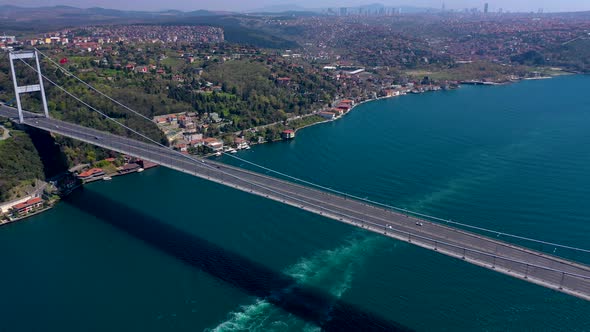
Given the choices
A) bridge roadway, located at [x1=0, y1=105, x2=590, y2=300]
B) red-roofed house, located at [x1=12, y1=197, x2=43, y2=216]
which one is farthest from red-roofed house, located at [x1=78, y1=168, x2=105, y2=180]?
bridge roadway, located at [x1=0, y1=105, x2=590, y2=300]

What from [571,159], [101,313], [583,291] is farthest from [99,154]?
[571,159]

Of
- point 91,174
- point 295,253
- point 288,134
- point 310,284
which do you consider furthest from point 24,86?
point 310,284

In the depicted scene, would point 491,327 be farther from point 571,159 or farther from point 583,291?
point 571,159

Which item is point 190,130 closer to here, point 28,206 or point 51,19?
point 28,206

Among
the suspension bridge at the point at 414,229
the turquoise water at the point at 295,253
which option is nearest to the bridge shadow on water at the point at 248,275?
the turquoise water at the point at 295,253

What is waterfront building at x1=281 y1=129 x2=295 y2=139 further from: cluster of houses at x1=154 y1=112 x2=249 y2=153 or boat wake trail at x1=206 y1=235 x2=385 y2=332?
boat wake trail at x1=206 y1=235 x2=385 y2=332

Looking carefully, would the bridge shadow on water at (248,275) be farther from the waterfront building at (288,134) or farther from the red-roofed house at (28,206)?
the waterfront building at (288,134)
